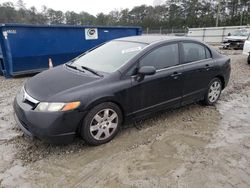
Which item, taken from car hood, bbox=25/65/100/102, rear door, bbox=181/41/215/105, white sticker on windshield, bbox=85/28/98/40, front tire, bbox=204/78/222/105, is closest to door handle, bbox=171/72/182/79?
rear door, bbox=181/41/215/105

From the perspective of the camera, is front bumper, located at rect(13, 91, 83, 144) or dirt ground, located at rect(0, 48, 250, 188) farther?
front bumper, located at rect(13, 91, 83, 144)

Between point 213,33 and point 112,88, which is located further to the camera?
point 213,33

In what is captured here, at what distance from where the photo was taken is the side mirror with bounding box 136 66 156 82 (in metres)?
3.64

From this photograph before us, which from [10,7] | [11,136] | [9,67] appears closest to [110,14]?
[10,7]

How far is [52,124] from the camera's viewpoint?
3.04m

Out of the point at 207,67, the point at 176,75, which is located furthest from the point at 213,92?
the point at 176,75

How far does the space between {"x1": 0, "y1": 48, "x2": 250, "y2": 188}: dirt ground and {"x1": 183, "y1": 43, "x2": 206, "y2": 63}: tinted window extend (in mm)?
1137

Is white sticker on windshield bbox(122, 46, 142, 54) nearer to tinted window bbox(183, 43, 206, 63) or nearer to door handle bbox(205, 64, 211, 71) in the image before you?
tinted window bbox(183, 43, 206, 63)

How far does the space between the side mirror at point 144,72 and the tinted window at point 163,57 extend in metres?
0.19

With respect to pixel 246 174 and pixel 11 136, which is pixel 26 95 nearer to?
pixel 11 136

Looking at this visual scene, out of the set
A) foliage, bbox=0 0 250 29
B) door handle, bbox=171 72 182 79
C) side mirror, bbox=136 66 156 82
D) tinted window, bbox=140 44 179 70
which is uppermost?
foliage, bbox=0 0 250 29

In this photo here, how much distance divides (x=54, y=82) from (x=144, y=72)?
1343mm

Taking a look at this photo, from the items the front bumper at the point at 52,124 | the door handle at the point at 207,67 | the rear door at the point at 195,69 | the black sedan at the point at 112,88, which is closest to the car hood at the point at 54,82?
the black sedan at the point at 112,88

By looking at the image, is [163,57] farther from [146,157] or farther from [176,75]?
[146,157]
